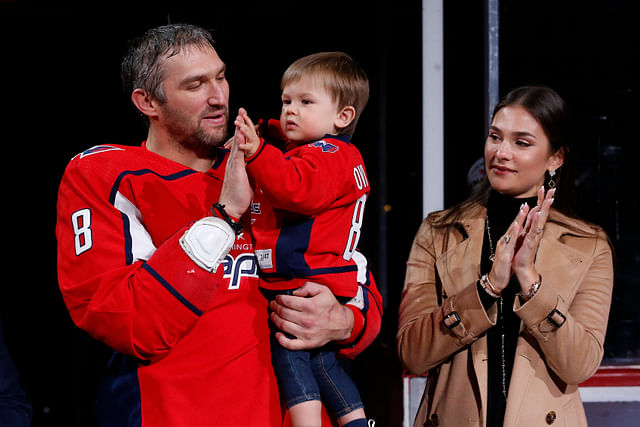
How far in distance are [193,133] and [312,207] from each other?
403 millimetres

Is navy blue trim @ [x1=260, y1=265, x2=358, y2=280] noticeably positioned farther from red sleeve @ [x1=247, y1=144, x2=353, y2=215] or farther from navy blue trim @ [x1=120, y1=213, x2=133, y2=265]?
navy blue trim @ [x1=120, y1=213, x2=133, y2=265]

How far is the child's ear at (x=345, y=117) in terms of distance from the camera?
5.96 feet

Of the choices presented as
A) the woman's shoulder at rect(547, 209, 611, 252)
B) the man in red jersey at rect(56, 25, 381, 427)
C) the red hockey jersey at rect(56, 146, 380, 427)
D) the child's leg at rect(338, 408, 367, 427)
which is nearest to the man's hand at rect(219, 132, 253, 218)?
the man in red jersey at rect(56, 25, 381, 427)

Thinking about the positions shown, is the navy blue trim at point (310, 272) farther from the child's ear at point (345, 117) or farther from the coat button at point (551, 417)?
the coat button at point (551, 417)

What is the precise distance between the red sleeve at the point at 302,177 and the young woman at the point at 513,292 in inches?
21.5

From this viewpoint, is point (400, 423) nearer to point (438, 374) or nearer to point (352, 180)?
point (438, 374)

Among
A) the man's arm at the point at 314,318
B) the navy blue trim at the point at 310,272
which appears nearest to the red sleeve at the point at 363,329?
the man's arm at the point at 314,318

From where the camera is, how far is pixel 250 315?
5.26ft

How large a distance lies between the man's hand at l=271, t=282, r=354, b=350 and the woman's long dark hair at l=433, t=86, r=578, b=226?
0.71 m

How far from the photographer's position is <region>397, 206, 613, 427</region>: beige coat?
1.86m

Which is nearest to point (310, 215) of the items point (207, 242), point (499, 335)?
point (207, 242)

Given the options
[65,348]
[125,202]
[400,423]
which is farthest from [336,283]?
[65,348]

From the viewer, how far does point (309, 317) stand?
1567 mm

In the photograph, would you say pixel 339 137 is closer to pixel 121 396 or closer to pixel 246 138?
pixel 246 138
